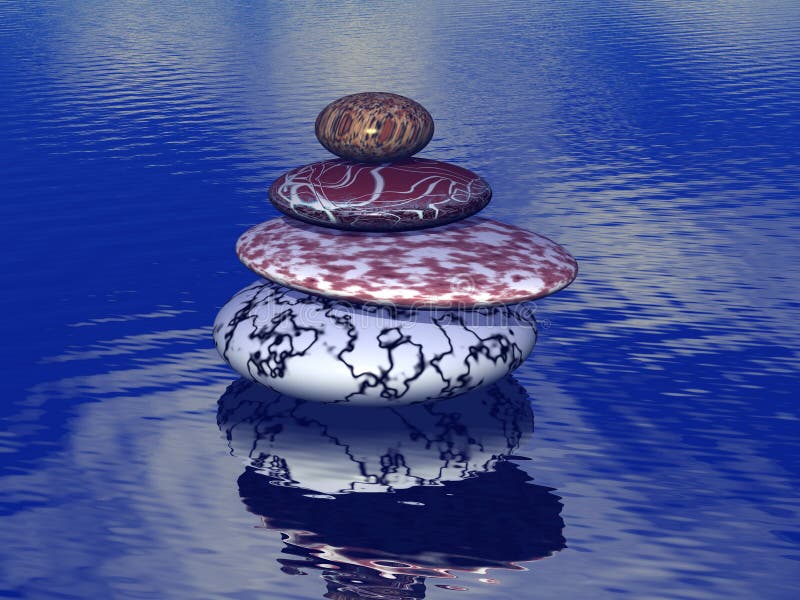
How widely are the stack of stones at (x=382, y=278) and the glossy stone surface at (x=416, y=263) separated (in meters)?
0.01

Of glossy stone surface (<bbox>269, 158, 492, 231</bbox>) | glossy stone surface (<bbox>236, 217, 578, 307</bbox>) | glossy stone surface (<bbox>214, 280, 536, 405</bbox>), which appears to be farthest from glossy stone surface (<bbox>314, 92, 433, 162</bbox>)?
glossy stone surface (<bbox>214, 280, 536, 405</bbox>)

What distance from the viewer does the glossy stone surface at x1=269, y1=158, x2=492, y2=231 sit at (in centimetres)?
855

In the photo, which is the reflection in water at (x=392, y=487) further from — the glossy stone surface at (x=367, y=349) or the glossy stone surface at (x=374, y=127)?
the glossy stone surface at (x=374, y=127)

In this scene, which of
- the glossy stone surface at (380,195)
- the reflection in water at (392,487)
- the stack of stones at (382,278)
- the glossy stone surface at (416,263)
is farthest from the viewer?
the glossy stone surface at (380,195)

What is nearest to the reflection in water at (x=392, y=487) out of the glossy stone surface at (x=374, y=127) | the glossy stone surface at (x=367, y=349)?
the glossy stone surface at (x=367, y=349)

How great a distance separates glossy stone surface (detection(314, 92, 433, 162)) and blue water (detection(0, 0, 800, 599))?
2.13 metres

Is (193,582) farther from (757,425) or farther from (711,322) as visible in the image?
(711,322)

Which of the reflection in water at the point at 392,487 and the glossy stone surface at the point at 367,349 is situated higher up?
Answer: the glossy stone surface at the point at 367,349

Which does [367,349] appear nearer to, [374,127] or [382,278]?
[382,278]

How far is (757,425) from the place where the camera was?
8.54m

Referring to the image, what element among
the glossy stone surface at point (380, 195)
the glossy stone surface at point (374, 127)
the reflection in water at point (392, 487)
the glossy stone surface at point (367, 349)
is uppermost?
the glossy stone surface at point (374, 127)

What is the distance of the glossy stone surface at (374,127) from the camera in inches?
347

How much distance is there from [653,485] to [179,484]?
3.35 metres

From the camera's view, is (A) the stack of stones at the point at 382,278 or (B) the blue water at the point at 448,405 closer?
(B) the blue water at the point at 448,405
